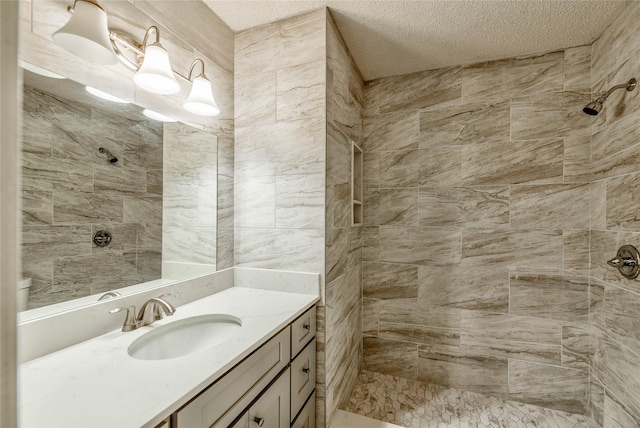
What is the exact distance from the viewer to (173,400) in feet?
2.30

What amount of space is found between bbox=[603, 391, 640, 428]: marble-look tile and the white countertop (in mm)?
1895

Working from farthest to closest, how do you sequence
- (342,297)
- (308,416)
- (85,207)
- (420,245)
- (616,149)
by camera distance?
(420,245)
(342,297)
(616,149)
(308,416)
(85,207)

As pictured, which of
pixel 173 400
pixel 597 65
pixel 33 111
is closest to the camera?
pixel 173 400

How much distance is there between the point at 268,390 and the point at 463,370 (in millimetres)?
1697

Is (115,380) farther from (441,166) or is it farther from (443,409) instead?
(441,166)

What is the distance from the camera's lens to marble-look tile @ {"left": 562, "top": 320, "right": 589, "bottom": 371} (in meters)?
1.86

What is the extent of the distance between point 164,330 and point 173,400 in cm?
54

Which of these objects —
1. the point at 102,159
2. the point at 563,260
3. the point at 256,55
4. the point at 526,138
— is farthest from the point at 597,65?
the point at 102,159

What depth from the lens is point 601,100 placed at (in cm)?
157

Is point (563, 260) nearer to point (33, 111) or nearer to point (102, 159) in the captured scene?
point (102, 159)

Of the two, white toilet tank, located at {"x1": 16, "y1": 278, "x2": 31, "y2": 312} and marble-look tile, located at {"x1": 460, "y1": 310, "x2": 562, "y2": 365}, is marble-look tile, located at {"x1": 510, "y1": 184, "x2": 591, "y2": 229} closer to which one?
marble-look tile, located at {"x1": 460, "y1": 310, "x2": 562, "y2": 365}

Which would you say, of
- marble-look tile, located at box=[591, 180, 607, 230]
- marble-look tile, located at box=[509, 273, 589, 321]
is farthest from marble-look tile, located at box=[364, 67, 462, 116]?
marble-look tile, located at box=[509, 273, 589, 321]

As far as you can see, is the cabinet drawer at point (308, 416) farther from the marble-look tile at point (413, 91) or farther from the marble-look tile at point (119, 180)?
the marble-look tile at point (413, 91)

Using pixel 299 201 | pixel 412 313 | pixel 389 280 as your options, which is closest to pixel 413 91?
pixel 299 201
